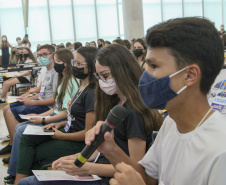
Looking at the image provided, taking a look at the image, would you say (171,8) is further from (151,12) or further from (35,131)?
(35,131)

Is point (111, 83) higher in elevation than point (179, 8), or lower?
lower

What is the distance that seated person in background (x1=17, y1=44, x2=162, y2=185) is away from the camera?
1.86m

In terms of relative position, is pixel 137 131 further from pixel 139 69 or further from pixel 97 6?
pixel 97 6

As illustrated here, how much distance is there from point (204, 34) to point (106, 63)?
109 cm

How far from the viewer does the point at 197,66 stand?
1.12 metres

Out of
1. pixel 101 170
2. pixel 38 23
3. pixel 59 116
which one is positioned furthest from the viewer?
pixel 38 23

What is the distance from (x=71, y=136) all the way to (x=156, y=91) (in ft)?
5.41

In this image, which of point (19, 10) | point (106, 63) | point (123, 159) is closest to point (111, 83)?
point (106, 63)

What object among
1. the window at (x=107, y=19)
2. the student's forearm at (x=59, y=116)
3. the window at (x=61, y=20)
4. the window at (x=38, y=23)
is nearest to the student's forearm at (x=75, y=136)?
the student's forearm at (x=59, y=116)

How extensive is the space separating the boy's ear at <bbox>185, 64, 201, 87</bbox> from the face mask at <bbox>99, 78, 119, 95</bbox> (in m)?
1.02

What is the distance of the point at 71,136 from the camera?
8.86 ft

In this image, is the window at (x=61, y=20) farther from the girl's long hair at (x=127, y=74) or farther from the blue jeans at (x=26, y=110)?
the girl's long hair at (x=127, y=74)

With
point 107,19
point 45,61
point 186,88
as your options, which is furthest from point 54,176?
point 107,19

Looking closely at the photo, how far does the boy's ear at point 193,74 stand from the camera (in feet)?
3.70
